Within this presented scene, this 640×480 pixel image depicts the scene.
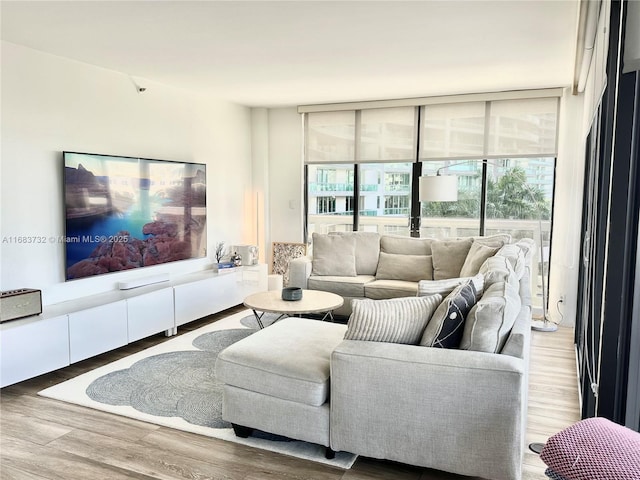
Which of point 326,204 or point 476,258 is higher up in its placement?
point 326,204

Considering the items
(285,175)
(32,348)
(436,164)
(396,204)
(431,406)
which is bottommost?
(32,348)

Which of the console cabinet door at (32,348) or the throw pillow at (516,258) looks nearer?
the console cabinet door at (32,348)

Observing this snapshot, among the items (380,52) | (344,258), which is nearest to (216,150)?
(344,258)

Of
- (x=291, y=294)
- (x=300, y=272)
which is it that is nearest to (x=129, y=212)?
(x=291, y=294)

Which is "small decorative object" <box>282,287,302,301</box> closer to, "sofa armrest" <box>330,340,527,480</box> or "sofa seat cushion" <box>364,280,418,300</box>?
"sofa seat cushion" <box>364,280,418,300</box>

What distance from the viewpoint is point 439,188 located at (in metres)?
5.16

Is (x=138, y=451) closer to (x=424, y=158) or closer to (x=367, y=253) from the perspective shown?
(x=367, y=253)

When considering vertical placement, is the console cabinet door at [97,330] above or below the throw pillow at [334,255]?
below

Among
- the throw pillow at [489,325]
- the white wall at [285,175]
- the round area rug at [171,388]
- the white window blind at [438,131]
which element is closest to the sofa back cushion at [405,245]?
the white window blind at [438,131]

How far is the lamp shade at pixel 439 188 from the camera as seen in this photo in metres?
5.15

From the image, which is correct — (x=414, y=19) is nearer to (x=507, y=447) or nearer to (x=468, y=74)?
(x=468, y=74)

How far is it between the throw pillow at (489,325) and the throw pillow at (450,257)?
2879 millimetres

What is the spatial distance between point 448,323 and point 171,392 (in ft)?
6.71

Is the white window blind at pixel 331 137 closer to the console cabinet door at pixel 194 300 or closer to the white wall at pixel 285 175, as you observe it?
the white wall at pixel 285 175
